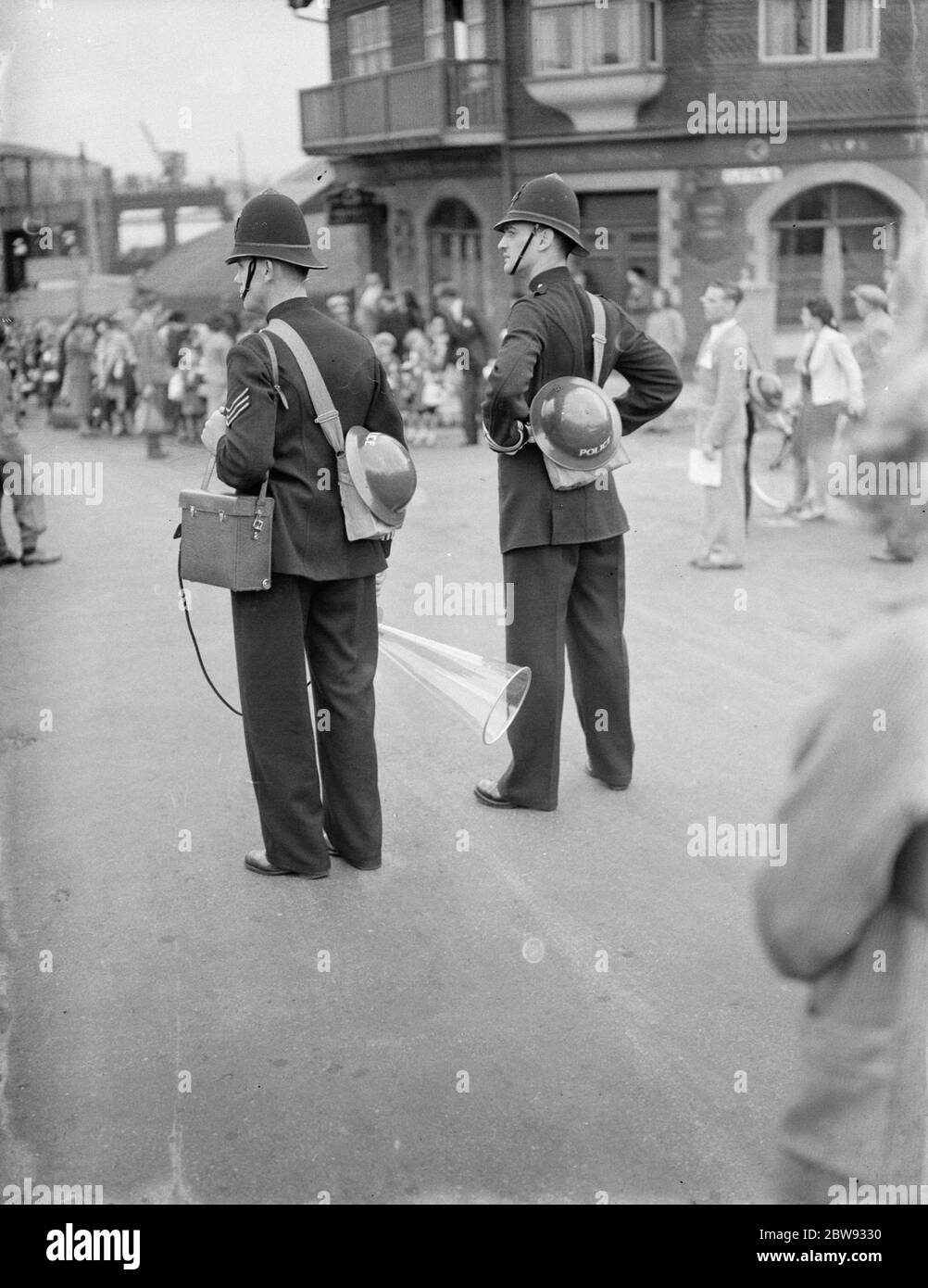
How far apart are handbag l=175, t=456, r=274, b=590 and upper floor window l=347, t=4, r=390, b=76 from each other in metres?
21.7

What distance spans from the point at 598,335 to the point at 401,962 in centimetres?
217

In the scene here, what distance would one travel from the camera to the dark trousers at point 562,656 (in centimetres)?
535

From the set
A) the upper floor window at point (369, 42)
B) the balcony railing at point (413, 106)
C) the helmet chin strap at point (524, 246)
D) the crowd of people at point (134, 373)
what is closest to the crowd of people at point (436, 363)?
the crowd of people at point (134, 373)

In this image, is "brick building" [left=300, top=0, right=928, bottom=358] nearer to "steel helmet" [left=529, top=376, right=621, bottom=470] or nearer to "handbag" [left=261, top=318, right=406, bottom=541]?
"steel helmet" [left=529, top=376, right=621, bottom=470]

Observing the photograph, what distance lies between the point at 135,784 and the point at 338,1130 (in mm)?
2563

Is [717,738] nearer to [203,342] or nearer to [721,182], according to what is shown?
[203,342]

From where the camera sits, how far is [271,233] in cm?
456

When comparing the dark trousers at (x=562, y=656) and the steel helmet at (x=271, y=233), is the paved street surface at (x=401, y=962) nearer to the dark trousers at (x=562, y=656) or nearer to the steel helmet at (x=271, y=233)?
the dark trousers at (x=562, y=656)

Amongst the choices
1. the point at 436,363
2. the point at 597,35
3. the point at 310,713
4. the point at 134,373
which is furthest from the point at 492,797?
the point at 597,35

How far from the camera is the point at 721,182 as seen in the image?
22.1 meters

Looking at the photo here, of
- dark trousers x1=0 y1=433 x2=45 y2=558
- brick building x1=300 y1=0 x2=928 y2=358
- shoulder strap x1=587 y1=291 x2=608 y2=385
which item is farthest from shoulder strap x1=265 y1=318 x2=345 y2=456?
brick building x1=300 y1=0 x2=928 y2=358

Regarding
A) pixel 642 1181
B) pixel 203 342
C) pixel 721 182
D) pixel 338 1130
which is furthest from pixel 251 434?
pixel 721 182

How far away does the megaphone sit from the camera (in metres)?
5.32

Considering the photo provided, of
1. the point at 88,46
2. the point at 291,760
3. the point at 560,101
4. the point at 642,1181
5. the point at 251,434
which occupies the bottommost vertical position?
the point at 642,1181
